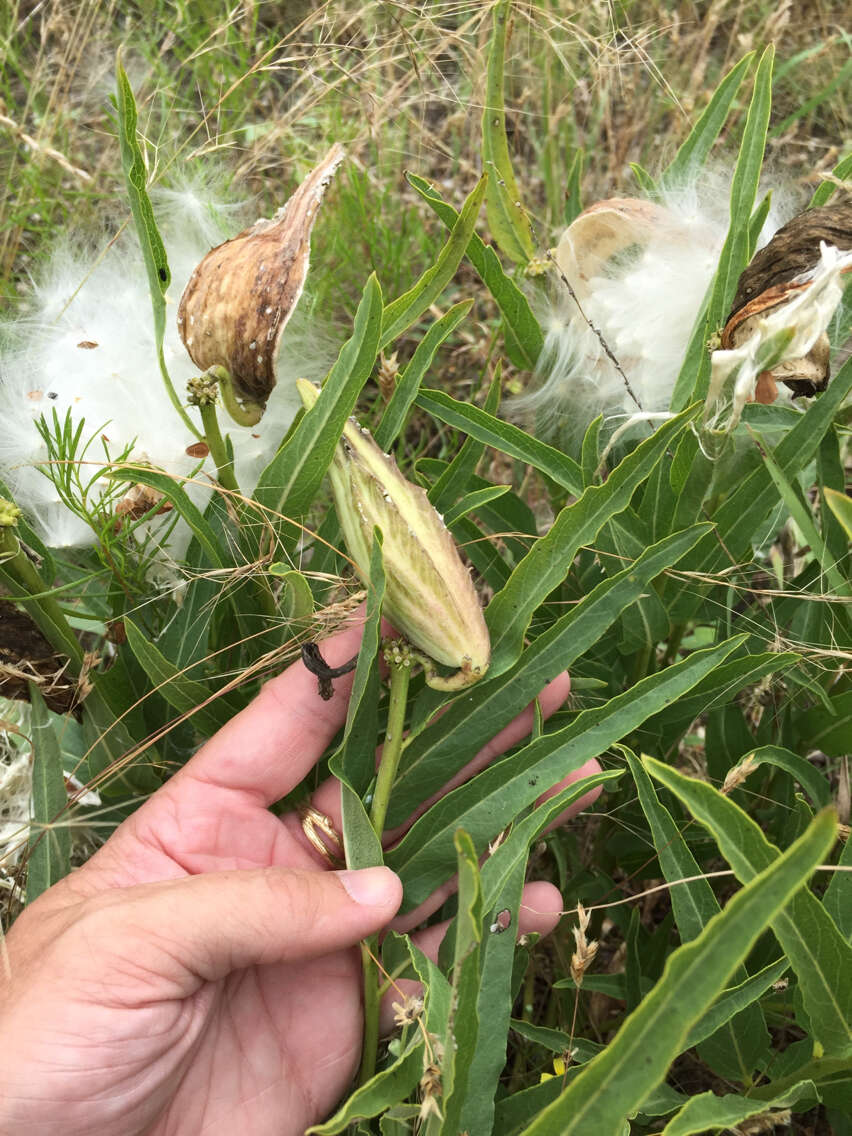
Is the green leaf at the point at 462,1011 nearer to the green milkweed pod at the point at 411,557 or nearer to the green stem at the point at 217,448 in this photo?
the green milkweed pod at the point at 411,557

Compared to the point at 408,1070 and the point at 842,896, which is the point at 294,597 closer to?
the point at 408,1070

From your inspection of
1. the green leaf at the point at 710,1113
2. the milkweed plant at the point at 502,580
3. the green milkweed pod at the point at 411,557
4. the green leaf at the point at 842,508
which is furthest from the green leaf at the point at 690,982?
the green milkweed pod at the point at 411,557

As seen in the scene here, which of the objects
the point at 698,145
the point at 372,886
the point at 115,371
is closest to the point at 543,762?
the point at 372,886

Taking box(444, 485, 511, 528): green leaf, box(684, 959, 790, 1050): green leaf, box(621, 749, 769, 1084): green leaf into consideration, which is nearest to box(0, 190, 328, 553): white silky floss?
box(444, 485, 511, 528): green leaf

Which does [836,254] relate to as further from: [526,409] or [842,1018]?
[842,1018]

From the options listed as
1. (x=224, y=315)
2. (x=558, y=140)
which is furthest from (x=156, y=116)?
(x=224, y=315)
